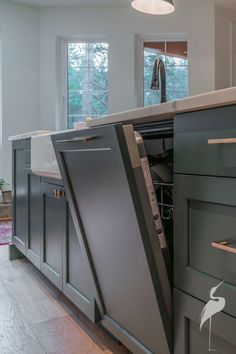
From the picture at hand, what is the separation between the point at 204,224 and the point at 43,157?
115 centimetres

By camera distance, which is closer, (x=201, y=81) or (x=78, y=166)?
(x=78, y=166)

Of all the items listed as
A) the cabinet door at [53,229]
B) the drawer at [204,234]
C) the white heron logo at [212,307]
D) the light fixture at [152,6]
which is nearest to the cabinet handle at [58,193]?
the cabinet door at [53,229]

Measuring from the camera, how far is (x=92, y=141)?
1.03 meters

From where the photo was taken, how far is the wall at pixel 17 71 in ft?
13.3

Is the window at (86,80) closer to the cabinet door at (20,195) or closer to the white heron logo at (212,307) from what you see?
the cabinet door at (20,195)

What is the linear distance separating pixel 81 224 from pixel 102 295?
285mm

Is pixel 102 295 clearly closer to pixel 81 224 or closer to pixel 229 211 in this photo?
pixel 81 224

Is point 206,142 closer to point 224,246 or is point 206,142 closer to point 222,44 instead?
point 224,246

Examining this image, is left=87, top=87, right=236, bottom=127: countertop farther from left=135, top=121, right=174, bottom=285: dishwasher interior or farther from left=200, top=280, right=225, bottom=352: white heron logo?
left=200, top=280, right=225, bottom=352: white heron logo

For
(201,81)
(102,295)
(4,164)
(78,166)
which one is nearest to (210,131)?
(78,166)

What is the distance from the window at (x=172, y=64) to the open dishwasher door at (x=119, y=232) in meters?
2.80

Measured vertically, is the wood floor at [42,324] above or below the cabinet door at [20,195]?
below

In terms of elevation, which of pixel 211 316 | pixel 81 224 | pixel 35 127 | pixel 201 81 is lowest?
pixel 211 316

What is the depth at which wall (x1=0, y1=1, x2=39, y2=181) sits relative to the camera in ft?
13.3
